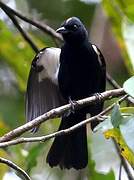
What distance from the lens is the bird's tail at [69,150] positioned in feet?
11.0

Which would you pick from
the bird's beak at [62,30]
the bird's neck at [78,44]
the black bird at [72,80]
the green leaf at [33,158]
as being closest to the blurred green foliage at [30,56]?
the green leaf at [33,158]

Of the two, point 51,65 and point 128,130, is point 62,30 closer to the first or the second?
point 51,65

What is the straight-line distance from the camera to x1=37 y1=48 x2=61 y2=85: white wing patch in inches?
156

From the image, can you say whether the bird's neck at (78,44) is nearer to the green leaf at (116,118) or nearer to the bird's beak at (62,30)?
the bird's beak at (62,30)

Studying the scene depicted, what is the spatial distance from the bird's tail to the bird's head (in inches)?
17.4

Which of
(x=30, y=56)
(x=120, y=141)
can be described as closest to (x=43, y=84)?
(x=30, y=56)

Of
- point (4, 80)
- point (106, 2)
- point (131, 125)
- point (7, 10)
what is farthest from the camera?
point (4, 80)

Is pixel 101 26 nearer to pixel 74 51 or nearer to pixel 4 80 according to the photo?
pixel 74 51

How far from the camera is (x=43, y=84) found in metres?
3.99

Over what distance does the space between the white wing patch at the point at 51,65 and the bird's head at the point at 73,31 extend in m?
0.21

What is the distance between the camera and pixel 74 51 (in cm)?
379

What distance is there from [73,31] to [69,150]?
71 centimetres

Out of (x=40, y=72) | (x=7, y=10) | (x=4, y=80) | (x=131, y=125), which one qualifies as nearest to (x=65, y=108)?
(x=131, y=125)

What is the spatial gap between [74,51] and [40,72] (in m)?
0.31
